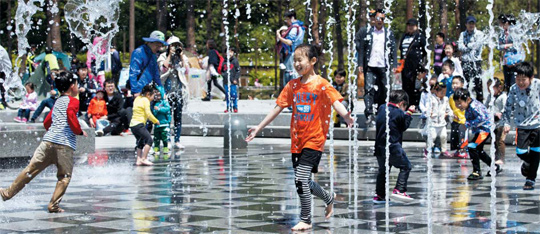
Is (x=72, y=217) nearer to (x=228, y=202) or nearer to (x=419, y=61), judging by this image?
(x=228, y=202)

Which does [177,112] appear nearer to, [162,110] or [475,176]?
[162,110]

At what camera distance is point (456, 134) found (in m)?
14.3

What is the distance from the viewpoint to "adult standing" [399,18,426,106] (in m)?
16.5

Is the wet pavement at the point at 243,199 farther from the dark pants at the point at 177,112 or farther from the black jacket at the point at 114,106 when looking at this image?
the black jacket at the point at 114,106

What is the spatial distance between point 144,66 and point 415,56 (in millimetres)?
5293

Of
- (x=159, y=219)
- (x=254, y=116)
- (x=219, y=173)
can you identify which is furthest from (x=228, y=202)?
(x=254, y=116)

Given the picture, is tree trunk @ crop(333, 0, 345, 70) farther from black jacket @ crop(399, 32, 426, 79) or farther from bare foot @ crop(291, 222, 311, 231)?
bare foot @ crop(291, 222, 311, 231)

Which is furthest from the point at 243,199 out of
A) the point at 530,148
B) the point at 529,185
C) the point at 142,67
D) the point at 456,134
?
the point at 456,134

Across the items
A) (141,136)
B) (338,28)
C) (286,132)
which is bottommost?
(286,132)

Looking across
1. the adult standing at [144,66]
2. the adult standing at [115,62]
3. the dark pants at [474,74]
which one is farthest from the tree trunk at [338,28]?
the adult standing at [144,66]

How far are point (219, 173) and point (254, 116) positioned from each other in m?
7.80

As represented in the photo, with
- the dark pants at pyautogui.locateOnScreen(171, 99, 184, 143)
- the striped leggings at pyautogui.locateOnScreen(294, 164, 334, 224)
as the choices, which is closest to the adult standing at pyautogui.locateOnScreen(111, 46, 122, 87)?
the dark pants at pyautogui.locateOnScreen(171, 99, 184, 143)

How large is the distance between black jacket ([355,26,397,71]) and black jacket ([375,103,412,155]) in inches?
279

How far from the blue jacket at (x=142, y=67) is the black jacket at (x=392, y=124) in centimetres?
526
